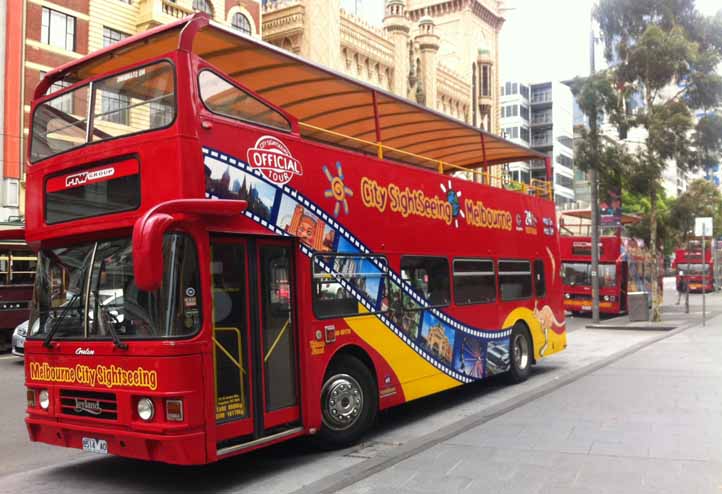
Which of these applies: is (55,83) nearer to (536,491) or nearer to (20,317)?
(536,491)

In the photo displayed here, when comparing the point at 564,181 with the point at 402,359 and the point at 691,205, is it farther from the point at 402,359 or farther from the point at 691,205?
the point at 402,359

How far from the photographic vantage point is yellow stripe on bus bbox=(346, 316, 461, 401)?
8203 millimetres

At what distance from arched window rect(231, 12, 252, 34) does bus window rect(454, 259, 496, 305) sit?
2664cm

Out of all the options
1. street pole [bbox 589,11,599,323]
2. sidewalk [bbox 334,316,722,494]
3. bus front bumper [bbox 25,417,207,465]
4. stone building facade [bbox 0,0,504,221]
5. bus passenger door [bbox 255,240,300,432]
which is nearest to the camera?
bus front bumper [bbox 25,417,207,465]

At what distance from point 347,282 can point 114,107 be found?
3.03 meters

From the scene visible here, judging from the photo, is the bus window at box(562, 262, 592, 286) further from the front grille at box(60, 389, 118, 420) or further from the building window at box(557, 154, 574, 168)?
the building window at box(557, 154, 574, 168)

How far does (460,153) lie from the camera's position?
1252 centimetres

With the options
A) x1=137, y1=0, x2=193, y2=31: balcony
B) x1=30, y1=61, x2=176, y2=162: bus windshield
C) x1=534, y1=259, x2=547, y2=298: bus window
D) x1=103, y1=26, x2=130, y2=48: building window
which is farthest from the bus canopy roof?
x1=103, y1=26, x2=130, y2=48: building window

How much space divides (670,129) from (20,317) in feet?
65.2

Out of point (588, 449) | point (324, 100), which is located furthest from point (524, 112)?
point (588, 449)

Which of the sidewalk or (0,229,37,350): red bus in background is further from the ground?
(0,229,37,350): red bus in background

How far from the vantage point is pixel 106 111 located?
264 inches

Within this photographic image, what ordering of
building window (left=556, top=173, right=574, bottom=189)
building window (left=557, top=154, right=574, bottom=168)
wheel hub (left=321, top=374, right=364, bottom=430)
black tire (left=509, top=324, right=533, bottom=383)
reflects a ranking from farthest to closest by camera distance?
building window (left=557, top=154, right=574, bottom=168)
building window (left=556, top=173, right=574, bottom=189)
black tire (left=509, top=324, right=533, bottom=383)
wheel hub (left=321, top=374, right=364, bottom=430)

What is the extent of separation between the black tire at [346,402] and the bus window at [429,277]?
156 centimetres
